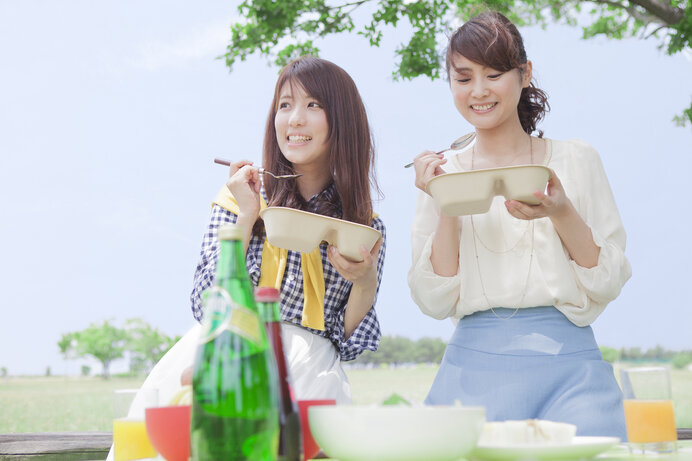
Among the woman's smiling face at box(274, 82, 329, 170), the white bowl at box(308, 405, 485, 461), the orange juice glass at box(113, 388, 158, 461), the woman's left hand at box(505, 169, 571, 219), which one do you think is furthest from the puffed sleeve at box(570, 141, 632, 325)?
the orange juice glass at box(113, 388, 158, 461)

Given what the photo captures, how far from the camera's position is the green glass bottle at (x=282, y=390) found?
0.95 m

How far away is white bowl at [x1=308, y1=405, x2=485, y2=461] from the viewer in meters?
0.85

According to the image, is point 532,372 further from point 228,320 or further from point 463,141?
point 228,320

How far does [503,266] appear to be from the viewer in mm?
1907

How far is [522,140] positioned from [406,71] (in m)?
2.58

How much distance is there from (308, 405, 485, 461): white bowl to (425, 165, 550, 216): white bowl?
789 millimetres

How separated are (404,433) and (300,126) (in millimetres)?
1410

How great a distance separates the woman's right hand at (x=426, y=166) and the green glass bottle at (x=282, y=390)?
1008 millimetres

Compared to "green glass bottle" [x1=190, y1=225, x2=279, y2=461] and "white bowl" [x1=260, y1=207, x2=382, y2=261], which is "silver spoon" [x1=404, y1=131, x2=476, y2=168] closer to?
"white bowl" [x1=260, y1=207, x2=382, y2=261]

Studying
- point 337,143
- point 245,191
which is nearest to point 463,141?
point 337,143

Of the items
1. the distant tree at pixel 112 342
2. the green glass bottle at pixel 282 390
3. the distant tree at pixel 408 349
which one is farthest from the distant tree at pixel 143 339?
the green glass bottle at pixel 282 390

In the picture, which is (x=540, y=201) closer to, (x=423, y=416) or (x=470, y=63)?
(x=470, y=63)

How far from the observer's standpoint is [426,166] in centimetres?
193

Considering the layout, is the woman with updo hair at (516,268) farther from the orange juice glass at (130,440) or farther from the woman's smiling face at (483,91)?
the orange juice glass at (130,440)
